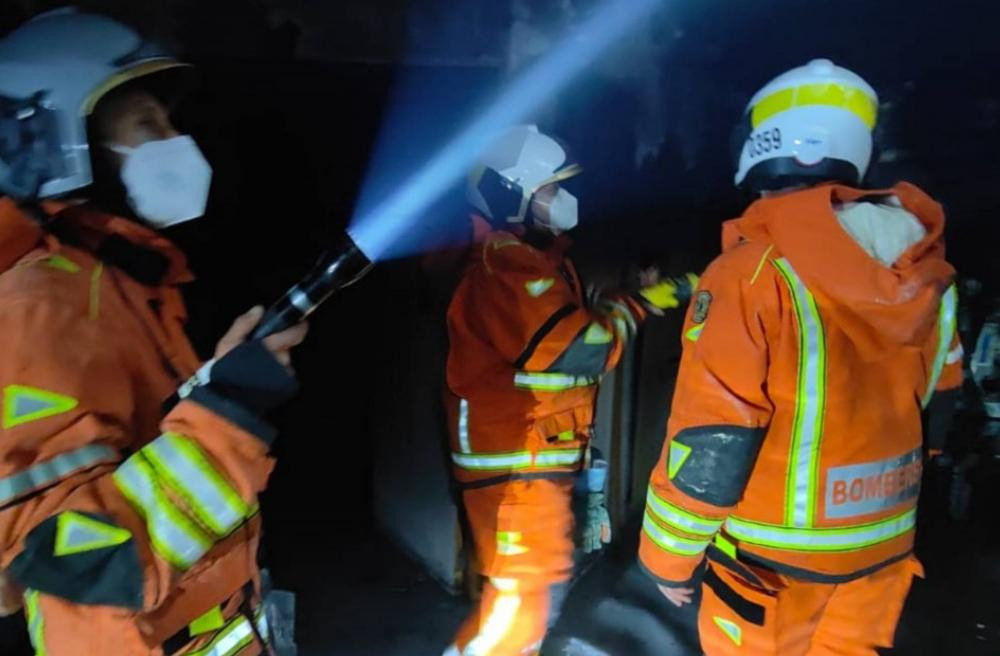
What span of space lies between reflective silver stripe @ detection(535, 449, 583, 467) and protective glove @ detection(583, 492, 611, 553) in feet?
0.79

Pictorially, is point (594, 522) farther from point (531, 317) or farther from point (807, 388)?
point (807, 388)

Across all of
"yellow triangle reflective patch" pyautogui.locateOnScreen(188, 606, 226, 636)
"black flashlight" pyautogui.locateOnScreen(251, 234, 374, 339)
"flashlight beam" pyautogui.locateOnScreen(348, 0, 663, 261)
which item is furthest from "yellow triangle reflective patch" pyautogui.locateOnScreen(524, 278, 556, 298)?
"yellow triangle reflective patch" pyautogui.locateOnScreen(188, 606, 226, 636)

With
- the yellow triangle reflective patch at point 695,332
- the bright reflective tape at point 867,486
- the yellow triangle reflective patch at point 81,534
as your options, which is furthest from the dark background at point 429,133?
the bright reflective tape at point 867,486

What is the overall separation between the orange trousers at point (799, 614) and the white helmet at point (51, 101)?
1.86m

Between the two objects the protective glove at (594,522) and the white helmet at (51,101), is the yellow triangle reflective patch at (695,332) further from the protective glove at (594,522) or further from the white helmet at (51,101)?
the white helmet at (51,101)

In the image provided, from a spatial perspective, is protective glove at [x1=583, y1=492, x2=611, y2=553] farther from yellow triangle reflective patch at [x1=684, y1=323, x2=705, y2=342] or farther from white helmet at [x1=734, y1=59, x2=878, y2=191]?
white helmet at [x1=734, y1=59, x2=878, y2=191]

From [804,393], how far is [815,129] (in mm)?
663

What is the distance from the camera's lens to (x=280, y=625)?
187 centimetres

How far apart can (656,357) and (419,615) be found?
178 centimetres

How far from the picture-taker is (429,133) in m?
3.21

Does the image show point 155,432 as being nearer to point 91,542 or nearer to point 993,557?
point 91,542

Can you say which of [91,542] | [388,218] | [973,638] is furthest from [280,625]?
[973,638]

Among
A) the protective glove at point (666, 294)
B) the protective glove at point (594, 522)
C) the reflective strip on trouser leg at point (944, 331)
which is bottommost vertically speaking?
the protective glove at point (594, 522)

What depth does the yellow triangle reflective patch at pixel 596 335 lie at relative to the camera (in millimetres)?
2475
